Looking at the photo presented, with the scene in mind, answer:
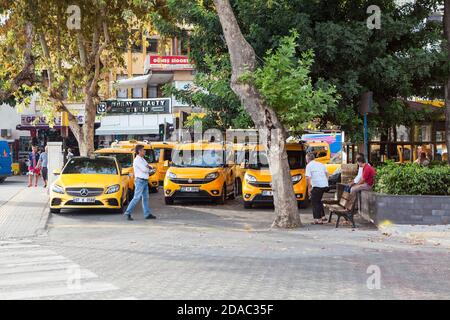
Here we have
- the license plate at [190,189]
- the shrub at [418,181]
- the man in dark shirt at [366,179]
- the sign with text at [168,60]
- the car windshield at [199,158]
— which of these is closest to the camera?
the shrub at [418,181]

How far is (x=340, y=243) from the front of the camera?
41.9 feet

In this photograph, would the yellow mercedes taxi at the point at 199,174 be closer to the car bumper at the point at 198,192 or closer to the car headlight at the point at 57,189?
the car bumper at the point at 198,192

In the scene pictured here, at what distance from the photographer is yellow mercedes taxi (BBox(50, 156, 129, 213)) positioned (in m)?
17.8

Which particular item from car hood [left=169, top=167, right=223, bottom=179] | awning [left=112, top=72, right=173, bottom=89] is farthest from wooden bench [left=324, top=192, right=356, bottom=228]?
awning [left=112, top=72, right=173, bottom=89]

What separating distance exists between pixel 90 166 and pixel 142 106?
101 feet

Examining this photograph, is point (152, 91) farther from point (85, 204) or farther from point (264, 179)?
point (85, 204)

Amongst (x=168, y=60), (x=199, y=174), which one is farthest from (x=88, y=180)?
(x=168, y=60)

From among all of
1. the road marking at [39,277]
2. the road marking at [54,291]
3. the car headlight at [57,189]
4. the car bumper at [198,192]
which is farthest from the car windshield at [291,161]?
the road marking at [54,291]

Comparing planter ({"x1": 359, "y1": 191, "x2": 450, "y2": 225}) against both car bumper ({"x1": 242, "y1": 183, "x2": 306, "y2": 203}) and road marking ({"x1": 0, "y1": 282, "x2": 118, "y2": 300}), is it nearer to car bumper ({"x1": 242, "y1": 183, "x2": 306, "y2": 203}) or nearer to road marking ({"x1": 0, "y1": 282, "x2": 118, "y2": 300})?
car bumper ({"x1": 242, "y1": 183, "x2": 306, "y2": 203})

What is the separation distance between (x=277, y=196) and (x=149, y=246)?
385 cm

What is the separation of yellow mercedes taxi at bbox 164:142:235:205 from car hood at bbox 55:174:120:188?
104 inches

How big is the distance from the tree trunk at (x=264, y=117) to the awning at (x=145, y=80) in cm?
3203

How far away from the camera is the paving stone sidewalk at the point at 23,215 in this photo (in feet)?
48.1

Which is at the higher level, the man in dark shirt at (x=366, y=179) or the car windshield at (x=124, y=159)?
the car windshield at (x=124, y=159)
